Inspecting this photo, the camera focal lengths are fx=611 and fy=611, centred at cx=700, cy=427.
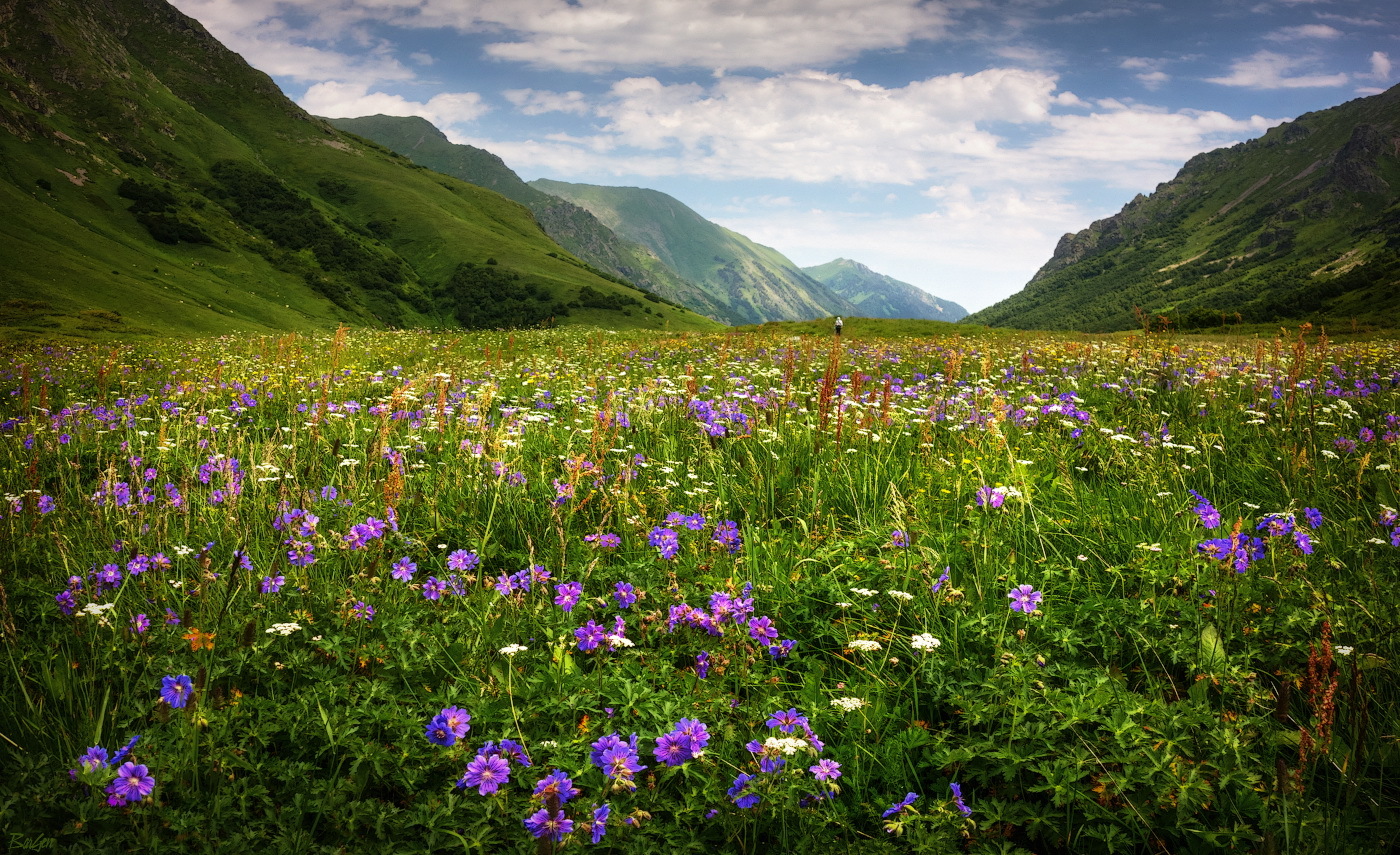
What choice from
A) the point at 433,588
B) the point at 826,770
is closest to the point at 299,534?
the point at 433,588

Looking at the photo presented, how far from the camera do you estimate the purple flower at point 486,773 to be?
6.66ft

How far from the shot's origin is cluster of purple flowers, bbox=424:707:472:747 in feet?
7.47

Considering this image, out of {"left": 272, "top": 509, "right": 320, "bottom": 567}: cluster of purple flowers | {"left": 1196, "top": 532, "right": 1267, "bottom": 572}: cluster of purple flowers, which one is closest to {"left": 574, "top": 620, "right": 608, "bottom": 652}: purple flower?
{"left": 272, "top": 509, "right": 320, "bottom": 567}: cluster of purple flowers

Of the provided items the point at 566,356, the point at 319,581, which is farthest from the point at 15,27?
the point at 319,581

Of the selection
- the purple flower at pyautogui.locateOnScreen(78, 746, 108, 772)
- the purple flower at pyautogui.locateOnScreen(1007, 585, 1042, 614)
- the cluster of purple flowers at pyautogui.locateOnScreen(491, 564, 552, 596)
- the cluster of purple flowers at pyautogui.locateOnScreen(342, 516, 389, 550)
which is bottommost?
the purple flower at pyautogui.locateOnScreen(78, 746, 108, 772)

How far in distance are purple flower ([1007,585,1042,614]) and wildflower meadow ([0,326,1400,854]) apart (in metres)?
0.02

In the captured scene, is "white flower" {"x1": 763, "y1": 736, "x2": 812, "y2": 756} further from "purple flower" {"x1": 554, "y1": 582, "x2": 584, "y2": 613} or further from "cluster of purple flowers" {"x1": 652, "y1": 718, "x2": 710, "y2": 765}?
"purple flower" {"x1": 554, "y1": 582, "x2": 584, "y2": 613}

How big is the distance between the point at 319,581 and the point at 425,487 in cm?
144

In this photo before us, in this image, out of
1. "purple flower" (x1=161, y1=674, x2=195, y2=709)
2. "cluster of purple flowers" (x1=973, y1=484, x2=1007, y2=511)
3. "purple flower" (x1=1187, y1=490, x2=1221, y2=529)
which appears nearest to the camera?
"purple flower" (x1=161, y1=674, x2=195, y2=709)

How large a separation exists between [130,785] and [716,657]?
6.75 ft

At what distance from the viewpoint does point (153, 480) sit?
5047 millimetres

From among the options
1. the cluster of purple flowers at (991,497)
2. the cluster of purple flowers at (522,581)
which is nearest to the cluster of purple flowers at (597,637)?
the cluster of purple flowers at (522,581)

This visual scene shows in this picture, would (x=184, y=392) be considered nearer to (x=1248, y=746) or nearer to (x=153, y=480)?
(x=153, y=480)

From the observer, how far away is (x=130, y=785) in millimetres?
1861
